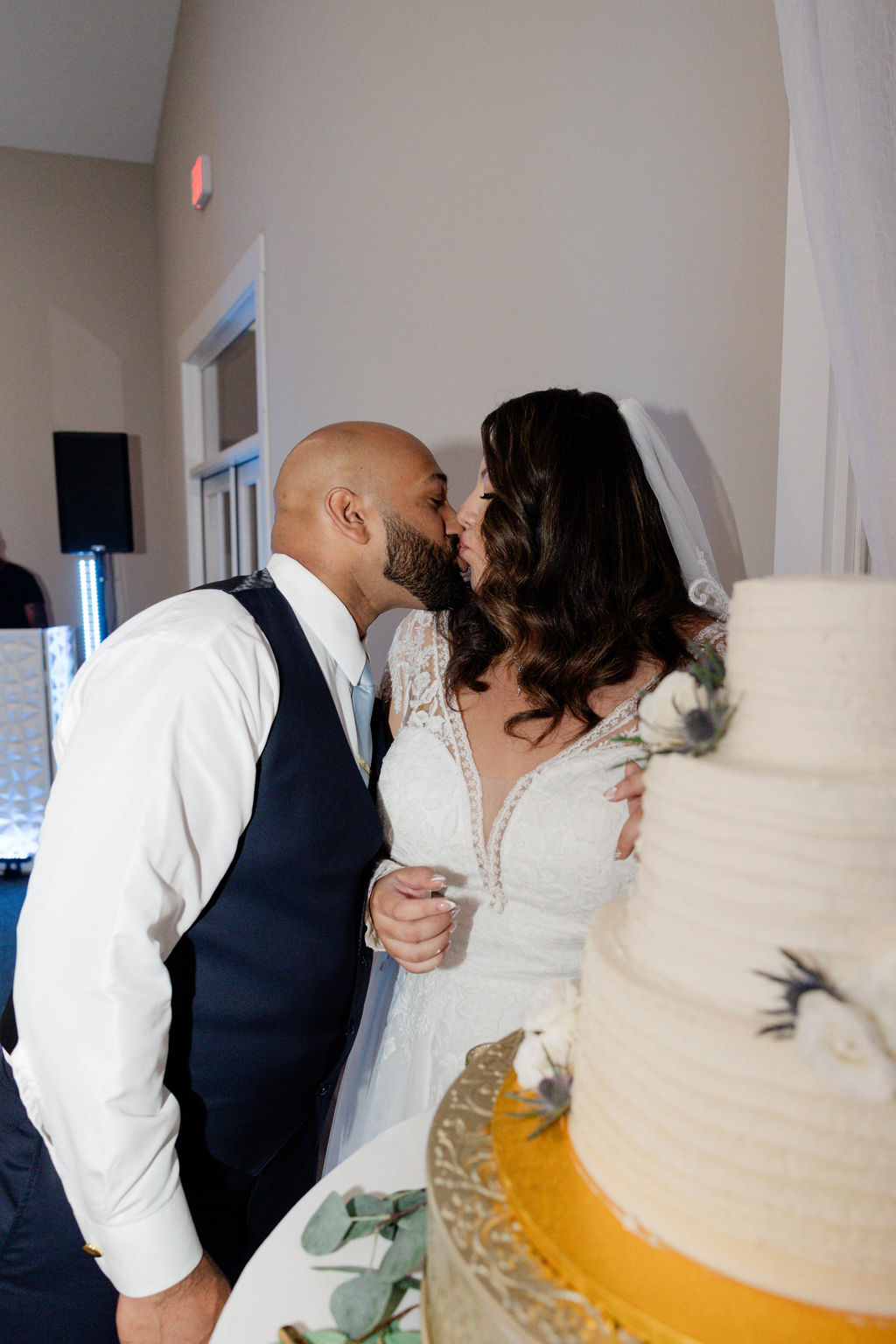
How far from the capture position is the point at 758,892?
23.1 inches

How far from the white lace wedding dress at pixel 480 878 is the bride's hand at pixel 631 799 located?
0.72 ft

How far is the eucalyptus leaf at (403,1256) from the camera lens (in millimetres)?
759

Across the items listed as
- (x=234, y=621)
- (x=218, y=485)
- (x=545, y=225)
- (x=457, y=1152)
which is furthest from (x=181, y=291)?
(x=457, y=1152)

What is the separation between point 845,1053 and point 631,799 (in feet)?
2.14

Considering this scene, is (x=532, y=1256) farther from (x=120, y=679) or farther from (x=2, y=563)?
(x=2, y=563)

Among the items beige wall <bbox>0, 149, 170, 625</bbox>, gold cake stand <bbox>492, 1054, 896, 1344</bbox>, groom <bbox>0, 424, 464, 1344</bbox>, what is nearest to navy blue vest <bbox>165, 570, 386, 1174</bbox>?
groom <bbox>0, 424, 464, 1344</bbox>

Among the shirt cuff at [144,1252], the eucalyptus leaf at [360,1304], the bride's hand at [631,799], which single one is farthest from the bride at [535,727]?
the eucalyptus leaf at [360,1304]

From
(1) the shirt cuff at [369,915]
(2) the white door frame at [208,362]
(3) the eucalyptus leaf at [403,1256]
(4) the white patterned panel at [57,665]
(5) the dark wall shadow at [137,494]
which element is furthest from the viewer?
(5) the dark wall shadow at [137,494]

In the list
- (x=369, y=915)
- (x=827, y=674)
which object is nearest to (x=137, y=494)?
(x=369, y=915)

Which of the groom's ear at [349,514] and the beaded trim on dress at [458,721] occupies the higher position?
the groom's ear at [349,514]

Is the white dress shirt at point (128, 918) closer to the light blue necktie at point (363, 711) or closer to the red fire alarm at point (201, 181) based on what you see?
the light blue necktie at point (363, 711)

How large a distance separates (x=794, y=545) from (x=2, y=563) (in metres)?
5.87

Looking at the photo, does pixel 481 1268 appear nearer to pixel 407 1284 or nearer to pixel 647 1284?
pixel 647 1284

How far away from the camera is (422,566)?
165 centimetres
